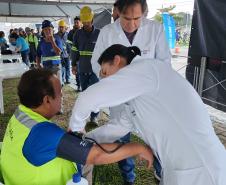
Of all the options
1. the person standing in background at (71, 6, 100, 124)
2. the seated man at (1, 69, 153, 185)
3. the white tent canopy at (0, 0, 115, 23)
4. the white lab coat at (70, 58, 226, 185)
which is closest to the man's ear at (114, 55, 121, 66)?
the white lab coat at (70, 58, 226, 185)

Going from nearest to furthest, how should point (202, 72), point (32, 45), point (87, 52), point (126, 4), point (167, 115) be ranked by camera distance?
point (167, 115) < point (126, 4) < point (202, 72) < point (87, 52) < point (32, 45)

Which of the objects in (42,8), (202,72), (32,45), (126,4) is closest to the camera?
(126,4)

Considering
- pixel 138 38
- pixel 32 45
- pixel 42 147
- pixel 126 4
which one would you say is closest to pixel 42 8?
pixel 32 45

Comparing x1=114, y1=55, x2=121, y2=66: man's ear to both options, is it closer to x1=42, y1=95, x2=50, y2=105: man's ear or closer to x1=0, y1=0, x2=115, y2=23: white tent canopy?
x1=42, y1=95, x2=50, y2=105: man's ear

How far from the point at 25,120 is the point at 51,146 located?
0.17 metres

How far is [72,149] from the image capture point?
1025 millimetres

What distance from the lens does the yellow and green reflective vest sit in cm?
108

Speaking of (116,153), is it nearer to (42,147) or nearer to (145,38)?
(42,147)

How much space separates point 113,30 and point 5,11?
10628mm

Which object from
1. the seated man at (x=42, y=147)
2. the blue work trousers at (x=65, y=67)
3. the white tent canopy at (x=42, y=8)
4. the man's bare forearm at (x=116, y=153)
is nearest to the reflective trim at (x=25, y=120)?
the seated man at (x=42, y=147)

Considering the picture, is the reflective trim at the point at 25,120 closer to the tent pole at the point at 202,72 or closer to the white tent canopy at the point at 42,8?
the tent pole at the point at 202,72

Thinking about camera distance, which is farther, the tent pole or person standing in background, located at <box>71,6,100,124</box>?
person standing in background, located at <box>71,6,100,124</box>

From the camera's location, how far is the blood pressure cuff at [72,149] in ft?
3.37

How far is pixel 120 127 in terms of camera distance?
132cm
